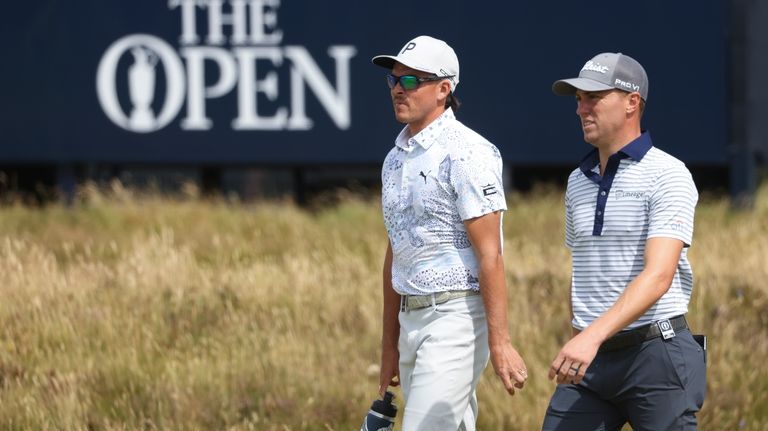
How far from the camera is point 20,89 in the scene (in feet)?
45.2

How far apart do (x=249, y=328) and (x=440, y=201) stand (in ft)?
12.8

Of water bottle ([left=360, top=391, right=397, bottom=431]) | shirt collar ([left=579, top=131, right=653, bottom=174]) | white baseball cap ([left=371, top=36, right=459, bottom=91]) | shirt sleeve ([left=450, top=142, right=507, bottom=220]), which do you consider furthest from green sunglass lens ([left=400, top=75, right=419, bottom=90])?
water bottle ([left=360, top=391, right=397, bottom=431])

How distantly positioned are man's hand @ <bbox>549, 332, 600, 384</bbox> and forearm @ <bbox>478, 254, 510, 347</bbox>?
525 millimetres

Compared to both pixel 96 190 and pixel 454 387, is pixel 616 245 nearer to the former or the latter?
pixel 454 387

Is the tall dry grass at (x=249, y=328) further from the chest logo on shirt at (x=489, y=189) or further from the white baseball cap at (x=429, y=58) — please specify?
the white baseball cap at (x=429, y=58)

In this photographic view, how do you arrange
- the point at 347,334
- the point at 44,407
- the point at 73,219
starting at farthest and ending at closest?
the point at 73,219
the point at 347,334
the point at 44,407

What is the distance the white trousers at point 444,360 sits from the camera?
4.56 m

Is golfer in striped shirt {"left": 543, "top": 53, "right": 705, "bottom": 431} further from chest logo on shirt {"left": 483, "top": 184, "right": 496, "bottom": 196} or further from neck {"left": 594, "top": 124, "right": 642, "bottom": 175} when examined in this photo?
chest logo on shirt {"left": 483, "top": 184, "right": 496, "bottom": 196}

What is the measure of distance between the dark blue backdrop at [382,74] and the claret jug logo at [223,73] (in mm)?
63

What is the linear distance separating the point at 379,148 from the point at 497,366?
9.39 m

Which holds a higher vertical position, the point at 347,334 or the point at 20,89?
the point at 20,89

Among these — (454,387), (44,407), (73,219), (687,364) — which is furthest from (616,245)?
(73,219)

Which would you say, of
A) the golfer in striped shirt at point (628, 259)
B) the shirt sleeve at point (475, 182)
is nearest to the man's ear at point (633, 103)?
the golfer in striped shirt at point (628, 259)

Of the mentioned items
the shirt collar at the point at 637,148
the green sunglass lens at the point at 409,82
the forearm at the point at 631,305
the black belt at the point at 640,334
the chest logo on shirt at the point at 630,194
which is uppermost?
the green sunglass lens at the point at 409,82
